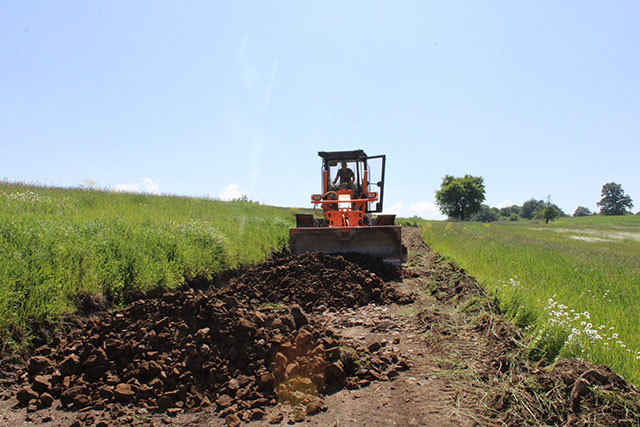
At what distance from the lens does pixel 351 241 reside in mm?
8164

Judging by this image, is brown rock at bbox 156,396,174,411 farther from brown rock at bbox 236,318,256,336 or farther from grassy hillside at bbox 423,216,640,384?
grassy hillside at bbox 423,216,640,384

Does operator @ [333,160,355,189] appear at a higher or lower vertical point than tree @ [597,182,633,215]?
lower

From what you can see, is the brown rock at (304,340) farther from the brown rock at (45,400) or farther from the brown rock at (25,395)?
the brown rock at (25,395)

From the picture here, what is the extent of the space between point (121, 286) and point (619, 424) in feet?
16.6

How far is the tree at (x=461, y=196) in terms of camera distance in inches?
2349

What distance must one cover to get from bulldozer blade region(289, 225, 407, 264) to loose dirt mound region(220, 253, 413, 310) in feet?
2.59

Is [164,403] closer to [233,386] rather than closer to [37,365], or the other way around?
[233,386]

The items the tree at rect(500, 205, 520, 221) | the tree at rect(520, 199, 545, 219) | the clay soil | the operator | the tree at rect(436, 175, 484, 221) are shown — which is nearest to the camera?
the clay soil

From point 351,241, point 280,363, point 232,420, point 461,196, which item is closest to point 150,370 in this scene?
point 232,420

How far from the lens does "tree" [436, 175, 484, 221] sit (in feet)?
196

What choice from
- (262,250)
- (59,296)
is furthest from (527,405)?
(262,250)

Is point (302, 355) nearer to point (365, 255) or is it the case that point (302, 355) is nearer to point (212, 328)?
point (212, 328)

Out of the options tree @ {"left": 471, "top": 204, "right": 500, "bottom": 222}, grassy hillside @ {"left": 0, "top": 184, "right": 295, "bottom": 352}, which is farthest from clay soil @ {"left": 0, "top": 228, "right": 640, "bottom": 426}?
tree @ {"left": 471, "top": 204, "right": 500, "bottom": 222}

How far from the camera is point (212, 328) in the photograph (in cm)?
368
